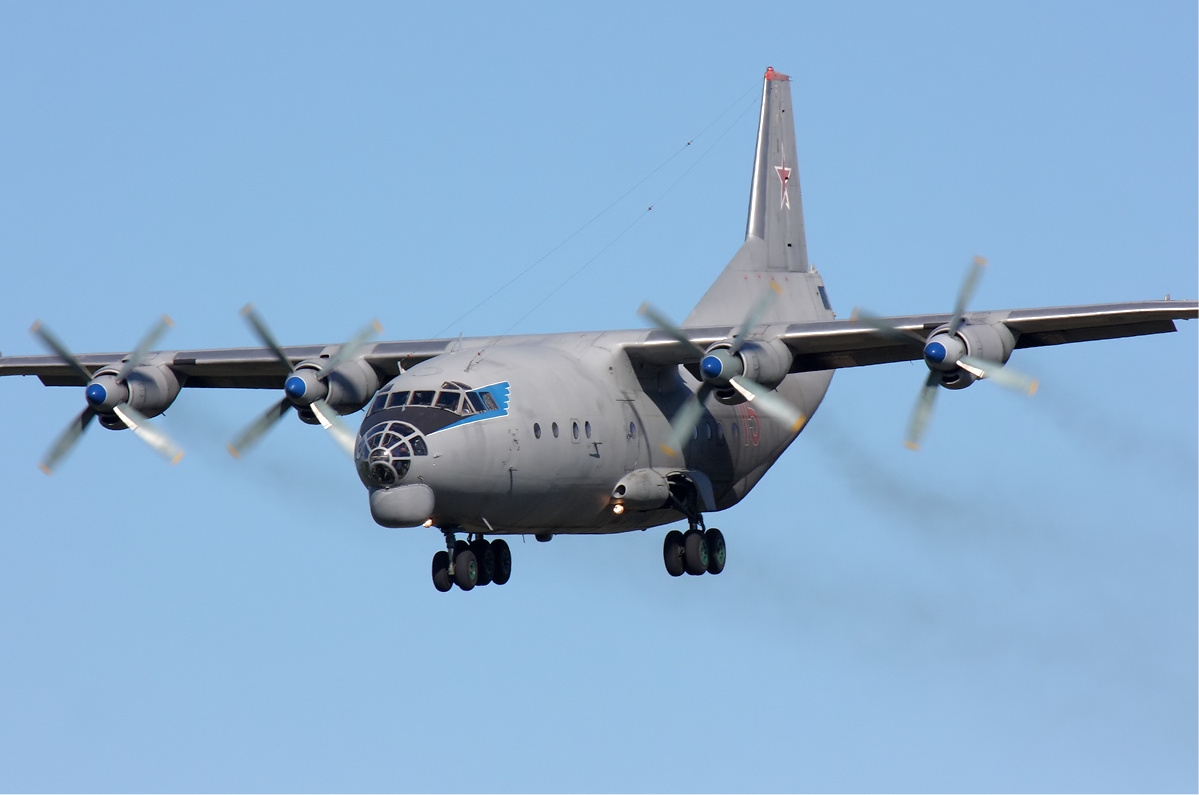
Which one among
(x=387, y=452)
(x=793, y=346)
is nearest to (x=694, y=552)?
→ (x=793, y=346)

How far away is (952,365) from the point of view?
30.1 metres

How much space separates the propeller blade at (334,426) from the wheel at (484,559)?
266 cm

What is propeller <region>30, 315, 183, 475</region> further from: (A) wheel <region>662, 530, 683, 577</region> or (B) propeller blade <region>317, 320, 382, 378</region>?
(A) wheel <region>662, 530, 683, 577</region>

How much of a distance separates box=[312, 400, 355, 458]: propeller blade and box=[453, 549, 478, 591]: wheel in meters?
2.61

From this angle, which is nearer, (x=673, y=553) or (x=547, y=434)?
(x=547, y=434)

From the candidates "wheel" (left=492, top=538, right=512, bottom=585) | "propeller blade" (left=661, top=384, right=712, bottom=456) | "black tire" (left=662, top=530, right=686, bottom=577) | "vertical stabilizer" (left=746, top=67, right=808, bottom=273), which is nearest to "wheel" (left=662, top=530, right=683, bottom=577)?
"black tire" (left=662, top=530, right=686, bottom=577)

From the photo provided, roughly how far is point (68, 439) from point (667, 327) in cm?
1129

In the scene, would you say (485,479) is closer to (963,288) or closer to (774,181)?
(963,288)

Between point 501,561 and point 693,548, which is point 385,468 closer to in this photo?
point 501,561

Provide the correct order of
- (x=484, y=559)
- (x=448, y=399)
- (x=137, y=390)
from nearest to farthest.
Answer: (x=448, y=399) → (x=484, y=559) → (x=137, y=390)

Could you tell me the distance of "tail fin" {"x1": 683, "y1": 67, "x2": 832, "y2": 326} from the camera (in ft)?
126

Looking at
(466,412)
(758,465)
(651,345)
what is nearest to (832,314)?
(758,465)

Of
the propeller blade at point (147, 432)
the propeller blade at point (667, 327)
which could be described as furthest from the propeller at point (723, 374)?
the propeller blade at point (147, 432)

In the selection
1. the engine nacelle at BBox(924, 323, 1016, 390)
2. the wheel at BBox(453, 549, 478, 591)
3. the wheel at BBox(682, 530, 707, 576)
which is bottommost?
the wheel at BBox(453, 549, 478, 591)
